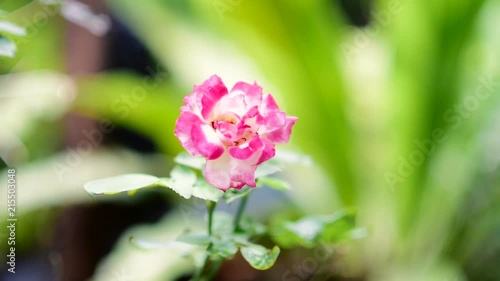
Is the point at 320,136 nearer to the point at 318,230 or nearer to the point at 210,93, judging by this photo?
the point at 318,230

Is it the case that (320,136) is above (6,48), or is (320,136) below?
above

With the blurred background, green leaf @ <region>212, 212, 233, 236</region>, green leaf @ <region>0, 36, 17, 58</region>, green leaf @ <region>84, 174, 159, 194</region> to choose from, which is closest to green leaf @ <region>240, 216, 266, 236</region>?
green leaf @ <region>212, 212, 233, 236</region>

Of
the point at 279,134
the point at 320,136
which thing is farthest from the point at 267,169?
the point at 320,136

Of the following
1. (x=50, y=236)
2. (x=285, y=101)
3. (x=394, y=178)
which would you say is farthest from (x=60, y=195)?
(x=394, y=178)

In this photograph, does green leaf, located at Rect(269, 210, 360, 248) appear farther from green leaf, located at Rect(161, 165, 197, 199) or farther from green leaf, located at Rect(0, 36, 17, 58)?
green leaf, located at Rect(0, 36, 17, 58)

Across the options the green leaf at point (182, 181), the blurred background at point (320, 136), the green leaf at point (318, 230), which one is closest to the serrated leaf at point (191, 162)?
the green leaf at point (182, 181)

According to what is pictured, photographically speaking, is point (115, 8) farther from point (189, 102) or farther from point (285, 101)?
point (189, 102)
